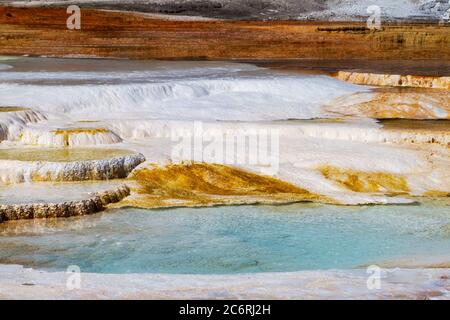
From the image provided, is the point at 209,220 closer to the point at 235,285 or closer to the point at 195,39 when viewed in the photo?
the point at 235,285

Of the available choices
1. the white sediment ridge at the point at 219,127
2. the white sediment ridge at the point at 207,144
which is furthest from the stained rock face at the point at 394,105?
the white sediment ridge at the point at 207,144

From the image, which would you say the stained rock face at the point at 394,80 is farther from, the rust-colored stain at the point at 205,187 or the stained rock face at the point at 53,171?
the stained rock face at the point at 53,171

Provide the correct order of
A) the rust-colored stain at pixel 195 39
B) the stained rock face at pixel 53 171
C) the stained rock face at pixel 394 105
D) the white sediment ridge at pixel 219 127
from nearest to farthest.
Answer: the stained rock face at pixel 53 171
the white sediment ridge at pixel 219 127
the stained rock face at pixel 394 105
the rust-colored stain at pixel 195 39

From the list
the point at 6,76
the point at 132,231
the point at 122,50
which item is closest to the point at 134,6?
the point at 122,50

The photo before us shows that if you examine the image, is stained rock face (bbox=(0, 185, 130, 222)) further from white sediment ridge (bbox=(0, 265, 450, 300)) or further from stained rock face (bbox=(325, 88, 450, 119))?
stained rock face (bbox=(325, 88, 450, 119))

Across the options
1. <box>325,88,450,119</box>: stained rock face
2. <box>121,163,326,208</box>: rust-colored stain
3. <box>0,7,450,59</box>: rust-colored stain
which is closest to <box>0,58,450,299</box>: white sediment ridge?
<box>121,163,326,208</box>: rust-colored stain
